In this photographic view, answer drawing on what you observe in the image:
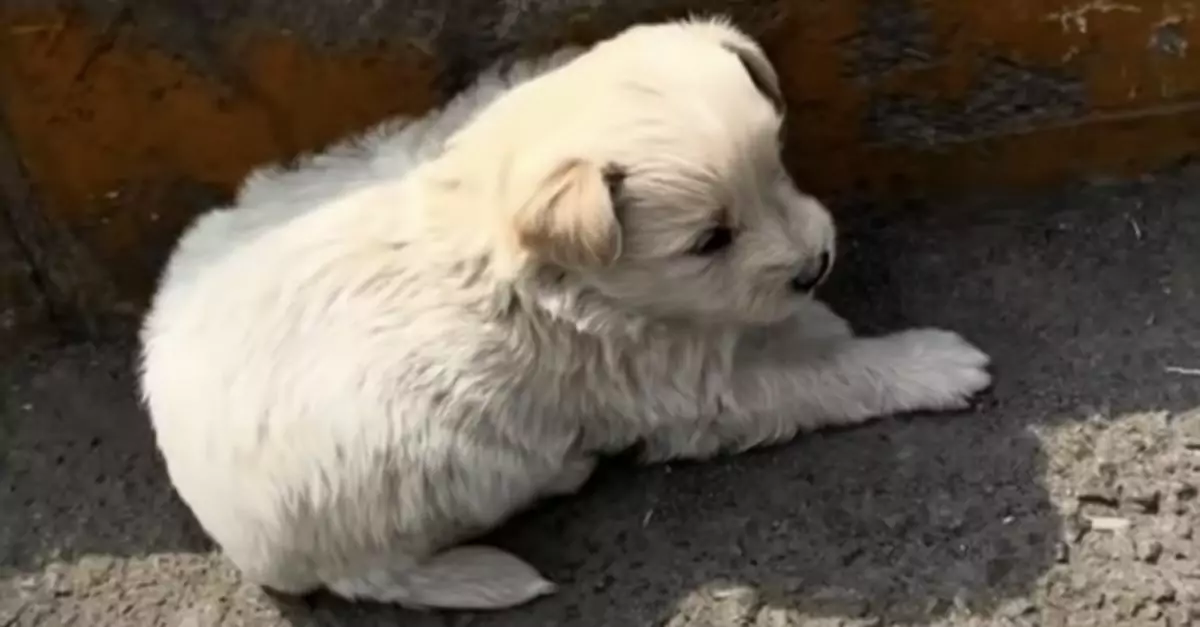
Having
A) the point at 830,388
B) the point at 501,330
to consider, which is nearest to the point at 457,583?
the point at 501,330

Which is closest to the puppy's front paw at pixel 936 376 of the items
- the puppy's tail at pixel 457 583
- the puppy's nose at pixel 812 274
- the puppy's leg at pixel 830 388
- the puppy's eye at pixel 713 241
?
the puppy's leg at pixel 830 388

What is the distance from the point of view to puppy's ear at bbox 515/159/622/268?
181cm

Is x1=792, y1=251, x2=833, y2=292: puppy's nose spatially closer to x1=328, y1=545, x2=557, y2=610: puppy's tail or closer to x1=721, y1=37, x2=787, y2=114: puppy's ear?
x1=721, y1=37, x2=787, y2=114: puppy's ear

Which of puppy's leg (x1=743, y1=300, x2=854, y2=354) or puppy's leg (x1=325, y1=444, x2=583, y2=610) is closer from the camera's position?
puppy's leg (x1=325, y1=444, x2=583, y2=610)

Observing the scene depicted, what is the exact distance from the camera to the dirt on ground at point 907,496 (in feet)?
6.98

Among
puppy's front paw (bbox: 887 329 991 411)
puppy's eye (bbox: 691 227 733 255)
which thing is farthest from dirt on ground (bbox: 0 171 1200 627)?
puppy's eye (bbox: 691 227 733 255)

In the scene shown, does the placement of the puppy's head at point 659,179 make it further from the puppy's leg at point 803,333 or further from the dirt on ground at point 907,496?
the dirt on ground at point 907,496

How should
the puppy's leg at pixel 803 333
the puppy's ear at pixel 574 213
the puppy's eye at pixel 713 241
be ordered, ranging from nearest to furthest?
the puppy's ear at pixel 574 213 < the puppy's eye at pixel 713 241 < the puppy's leg at pixel 803 333

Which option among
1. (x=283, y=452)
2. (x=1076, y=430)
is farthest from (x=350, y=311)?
(x=1076, y=430)

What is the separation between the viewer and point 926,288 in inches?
95.1

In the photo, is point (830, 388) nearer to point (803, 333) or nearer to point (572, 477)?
point (803, 333)

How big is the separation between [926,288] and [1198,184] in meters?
0.46

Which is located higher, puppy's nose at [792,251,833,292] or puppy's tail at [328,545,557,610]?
puppy's nose at [792,251,833,292]

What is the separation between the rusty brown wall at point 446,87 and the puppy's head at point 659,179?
0.74ft
